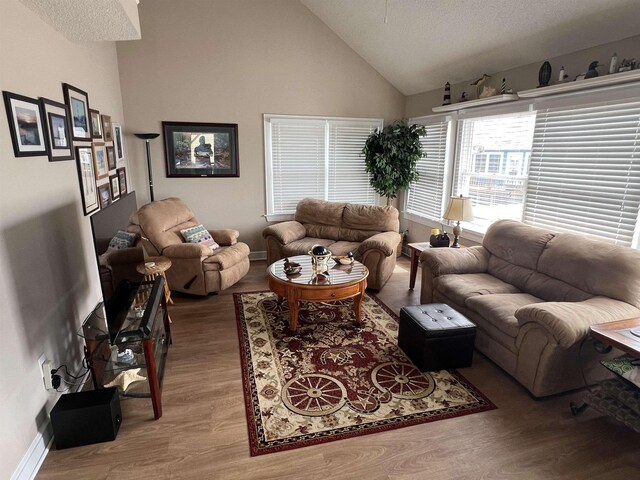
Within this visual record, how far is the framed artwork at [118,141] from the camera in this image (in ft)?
13.1

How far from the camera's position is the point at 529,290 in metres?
3.05

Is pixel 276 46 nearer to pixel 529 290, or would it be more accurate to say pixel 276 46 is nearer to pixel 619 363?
pixel 529 290

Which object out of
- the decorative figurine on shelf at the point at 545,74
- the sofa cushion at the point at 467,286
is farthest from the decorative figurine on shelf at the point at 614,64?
the sofa cushion at the point at 467,286

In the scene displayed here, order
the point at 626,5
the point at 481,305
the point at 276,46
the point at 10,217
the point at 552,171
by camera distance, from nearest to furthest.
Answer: the point at 10,217 < the point at 626,5 < the point at 481,305 < the point at 552,171 < the point at 276,46

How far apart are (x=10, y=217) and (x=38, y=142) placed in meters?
0.57

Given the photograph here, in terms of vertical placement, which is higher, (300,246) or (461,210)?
(461,210)

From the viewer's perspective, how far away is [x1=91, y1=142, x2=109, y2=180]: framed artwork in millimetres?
3231

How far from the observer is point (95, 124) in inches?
131

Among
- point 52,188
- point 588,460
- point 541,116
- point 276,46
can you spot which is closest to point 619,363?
point 588,460

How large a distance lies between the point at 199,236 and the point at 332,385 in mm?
2517

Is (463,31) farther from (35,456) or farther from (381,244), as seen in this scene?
(35,456)

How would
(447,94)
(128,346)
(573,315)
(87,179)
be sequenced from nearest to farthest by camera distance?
(573,315)
(128,346)
(87,179)
(447,94)

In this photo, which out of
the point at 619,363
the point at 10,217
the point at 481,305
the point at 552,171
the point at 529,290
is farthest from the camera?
the point at 552,171

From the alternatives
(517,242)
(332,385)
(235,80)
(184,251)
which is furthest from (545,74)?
(184,251)
